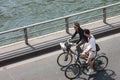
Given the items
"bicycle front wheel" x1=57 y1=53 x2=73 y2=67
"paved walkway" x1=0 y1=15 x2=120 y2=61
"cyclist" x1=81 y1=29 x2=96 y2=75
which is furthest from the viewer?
"paved walkway" x1=0 y1=15 x2=120 y2=61

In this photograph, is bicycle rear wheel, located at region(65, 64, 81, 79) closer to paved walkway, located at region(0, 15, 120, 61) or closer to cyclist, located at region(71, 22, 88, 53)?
cyclist, located at region(71, 22, 88, 53)

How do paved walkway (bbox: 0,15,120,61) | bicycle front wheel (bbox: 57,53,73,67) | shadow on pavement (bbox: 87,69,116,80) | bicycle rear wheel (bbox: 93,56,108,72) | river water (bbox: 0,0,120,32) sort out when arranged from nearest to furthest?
shadow on pavement (bbox: 87,69,116,80) < bicycle rear wheel (bbox: 93,56,108,72) < bicycle front wheel (bbox: 57,53,73,67) < paved walkway (bbox: 0,15,120,61) < river water (bbox: 0,0,120,32)

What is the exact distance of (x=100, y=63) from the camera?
49.3 feet

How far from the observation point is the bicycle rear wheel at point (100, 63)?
589 inches

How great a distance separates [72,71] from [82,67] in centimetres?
53

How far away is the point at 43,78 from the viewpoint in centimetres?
1477

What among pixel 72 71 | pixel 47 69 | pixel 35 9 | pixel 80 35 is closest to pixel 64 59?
pixel 47 69

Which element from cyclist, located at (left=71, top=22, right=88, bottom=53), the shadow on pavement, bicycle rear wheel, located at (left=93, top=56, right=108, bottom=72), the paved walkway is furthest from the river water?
the shadow on pavement

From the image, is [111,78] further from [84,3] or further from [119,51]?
[84,3]

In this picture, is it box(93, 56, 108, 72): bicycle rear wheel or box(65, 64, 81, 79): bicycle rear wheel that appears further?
box(93, 56, 108, 72): bicycle rear wheel

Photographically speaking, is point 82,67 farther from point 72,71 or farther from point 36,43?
point 36,43

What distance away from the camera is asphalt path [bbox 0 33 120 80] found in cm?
1481

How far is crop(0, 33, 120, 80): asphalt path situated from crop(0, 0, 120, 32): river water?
10.4 meters

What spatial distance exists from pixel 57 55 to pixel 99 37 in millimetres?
2505
